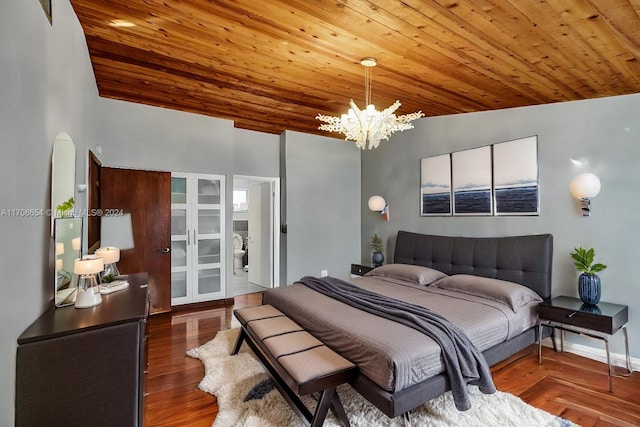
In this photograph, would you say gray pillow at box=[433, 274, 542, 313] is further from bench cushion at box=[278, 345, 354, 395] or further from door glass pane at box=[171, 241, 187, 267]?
door glass pane at box=[171, 241, 187, 267]

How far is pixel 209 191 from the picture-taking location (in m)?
4.77

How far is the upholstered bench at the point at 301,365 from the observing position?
1825mm

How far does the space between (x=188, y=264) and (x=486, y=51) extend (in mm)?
4420

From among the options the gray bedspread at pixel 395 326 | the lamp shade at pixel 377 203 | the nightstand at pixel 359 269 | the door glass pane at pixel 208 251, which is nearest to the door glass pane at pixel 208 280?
the door glass pane at pixel 208 251

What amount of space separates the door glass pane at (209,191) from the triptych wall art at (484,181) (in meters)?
3.10

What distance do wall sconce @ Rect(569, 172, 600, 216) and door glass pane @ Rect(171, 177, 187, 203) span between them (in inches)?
185

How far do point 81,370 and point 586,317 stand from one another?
3.52 meters

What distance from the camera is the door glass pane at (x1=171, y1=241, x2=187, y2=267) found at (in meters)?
4.51

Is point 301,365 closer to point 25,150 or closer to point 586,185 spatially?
point 25,150

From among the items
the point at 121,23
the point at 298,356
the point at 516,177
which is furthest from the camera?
the point at 516,177

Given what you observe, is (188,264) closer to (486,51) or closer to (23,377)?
(23,377)

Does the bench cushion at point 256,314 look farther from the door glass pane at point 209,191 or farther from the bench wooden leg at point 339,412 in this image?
the door glass pane at point 209,191

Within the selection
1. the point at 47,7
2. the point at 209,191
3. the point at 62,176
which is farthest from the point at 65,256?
the point at 209,191

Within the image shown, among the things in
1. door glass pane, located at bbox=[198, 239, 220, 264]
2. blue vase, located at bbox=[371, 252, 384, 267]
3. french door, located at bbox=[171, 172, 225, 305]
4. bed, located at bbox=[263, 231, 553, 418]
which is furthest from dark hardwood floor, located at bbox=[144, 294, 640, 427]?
blue vase, located at bbox=[371, 252, 384, 267]
